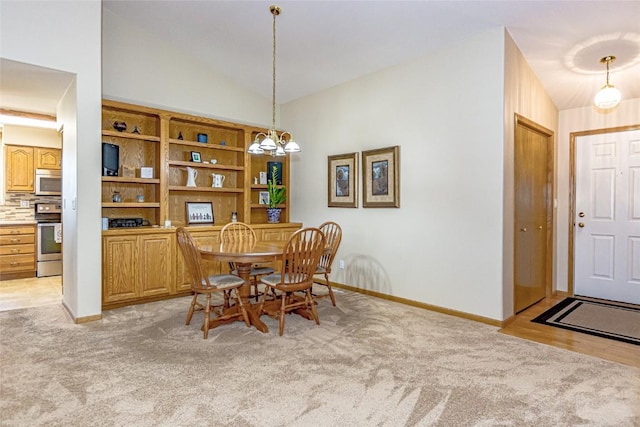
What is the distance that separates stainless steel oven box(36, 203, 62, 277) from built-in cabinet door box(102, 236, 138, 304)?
2560 millimetres

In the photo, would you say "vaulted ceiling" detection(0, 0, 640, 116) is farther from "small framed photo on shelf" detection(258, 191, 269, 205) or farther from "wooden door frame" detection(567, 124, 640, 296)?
"small framed photo on shelf" detection(258, 191, 269, 205)

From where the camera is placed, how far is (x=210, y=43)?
14.2 ft

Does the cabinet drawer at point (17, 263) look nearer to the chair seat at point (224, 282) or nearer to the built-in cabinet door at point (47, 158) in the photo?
the built-in cabinet door at point (47, 158)

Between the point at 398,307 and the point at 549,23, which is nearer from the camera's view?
the point at 549,23

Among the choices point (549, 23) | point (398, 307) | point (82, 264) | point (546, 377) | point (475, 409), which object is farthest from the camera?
point (398, 307)

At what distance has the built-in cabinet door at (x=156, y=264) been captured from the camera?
4074 mm

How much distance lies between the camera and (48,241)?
562 cm

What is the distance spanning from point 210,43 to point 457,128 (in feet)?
9.78

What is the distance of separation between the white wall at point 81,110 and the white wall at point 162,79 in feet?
2.25

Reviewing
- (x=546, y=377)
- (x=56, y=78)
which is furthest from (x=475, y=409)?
(x=56, y=78)

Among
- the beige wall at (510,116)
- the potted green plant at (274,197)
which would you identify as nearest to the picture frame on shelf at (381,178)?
the beige wall at (510,116)

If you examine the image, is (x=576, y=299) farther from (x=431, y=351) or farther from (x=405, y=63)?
(x=405, y=63)

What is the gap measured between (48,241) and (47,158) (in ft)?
4.56

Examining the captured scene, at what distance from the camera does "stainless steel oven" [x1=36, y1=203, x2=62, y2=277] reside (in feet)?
18.3
